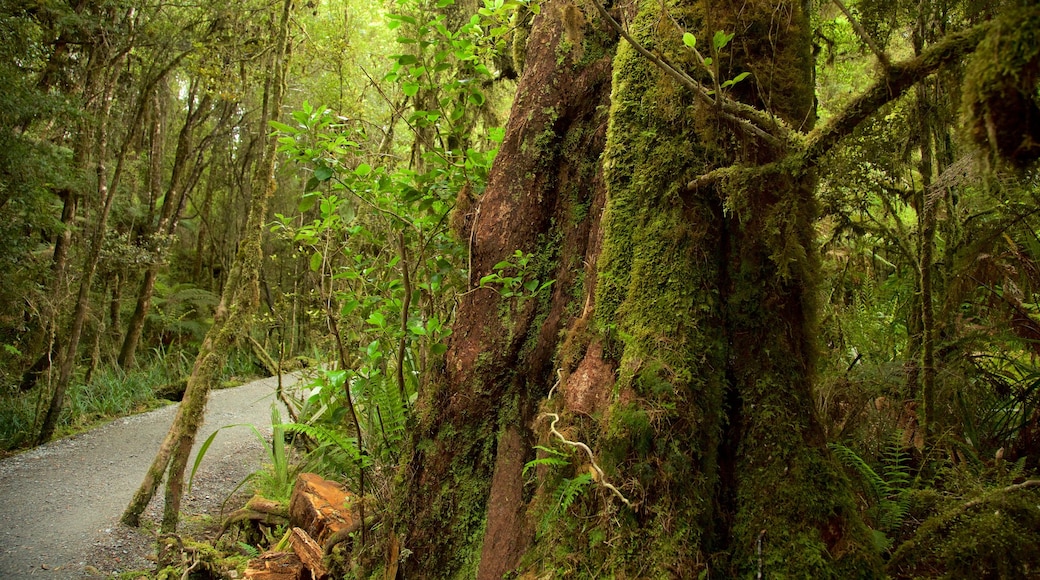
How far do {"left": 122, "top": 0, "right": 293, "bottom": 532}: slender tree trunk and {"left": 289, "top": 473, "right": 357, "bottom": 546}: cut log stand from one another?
4.78ft

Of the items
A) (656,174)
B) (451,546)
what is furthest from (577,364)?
(451,546)

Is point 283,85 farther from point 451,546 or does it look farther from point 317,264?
point 451,546

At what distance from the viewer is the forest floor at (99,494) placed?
5.89 meters

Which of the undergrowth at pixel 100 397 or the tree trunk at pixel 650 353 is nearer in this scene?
the tree trunk at pixel 650 353

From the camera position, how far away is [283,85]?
6344 millimetres

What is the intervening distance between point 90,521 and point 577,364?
21.9 feet

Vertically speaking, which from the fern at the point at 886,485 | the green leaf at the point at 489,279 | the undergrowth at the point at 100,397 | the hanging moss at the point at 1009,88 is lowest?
the undergrowth at the point at 100,397

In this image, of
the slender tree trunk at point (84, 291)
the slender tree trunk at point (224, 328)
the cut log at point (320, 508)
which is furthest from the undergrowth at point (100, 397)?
the cut log at point (320, 508)

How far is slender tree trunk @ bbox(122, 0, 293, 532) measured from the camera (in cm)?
574

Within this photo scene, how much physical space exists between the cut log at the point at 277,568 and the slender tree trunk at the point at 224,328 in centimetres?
213

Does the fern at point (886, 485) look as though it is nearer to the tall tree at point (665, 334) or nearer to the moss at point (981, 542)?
the moss at point (981, 542)

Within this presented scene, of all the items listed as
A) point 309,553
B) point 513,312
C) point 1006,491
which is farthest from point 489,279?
point 1006,491

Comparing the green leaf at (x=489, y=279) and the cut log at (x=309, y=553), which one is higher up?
the green leaf at (x=489, y=279)

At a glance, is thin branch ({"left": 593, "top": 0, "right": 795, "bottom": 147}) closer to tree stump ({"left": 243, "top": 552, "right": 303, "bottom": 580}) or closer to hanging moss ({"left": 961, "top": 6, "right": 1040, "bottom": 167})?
hanging moss ({"left": 961, "top": 6, "right": 1040, "bottom": 167})
